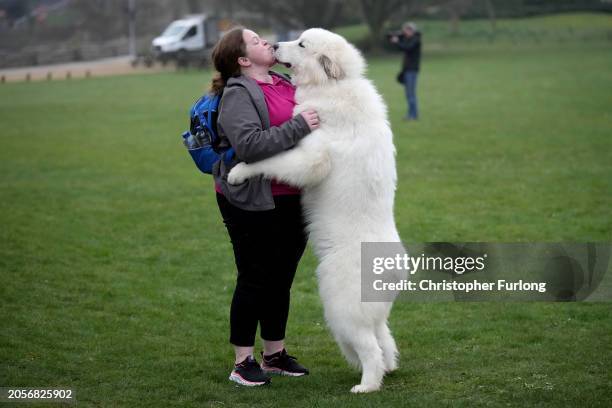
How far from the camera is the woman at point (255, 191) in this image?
5.11m

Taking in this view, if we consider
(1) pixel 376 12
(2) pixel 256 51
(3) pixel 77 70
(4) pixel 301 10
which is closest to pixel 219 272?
(2) pixel 256 51

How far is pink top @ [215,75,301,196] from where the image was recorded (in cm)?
532

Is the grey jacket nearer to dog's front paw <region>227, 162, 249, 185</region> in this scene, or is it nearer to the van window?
dog's front paw <region>227, 162, 249, 185</region>

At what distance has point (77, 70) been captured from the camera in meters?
50.7

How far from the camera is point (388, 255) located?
522 cm

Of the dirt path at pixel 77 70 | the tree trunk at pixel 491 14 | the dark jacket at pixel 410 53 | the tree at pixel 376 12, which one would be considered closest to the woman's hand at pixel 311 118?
the dark jacket at pixel 410 53

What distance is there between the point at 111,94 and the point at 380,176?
29.4 m

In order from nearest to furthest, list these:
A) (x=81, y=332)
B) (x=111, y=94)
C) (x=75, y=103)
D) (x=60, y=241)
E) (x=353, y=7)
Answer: (x=81, y=332) → (x=60, y=241) → (x=75, y=103) → (x=111, y=94) → (x=353, y=7)

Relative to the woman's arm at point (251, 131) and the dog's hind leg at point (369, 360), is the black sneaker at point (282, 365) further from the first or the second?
the woman's arm at point (251, 131)

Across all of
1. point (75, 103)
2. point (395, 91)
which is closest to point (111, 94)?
point (75, 103)

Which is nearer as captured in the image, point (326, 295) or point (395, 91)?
point (326, 295)

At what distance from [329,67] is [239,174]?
0.84m

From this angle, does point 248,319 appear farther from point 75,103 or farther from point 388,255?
point 75,103

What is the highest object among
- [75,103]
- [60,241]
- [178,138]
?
[60,241]
